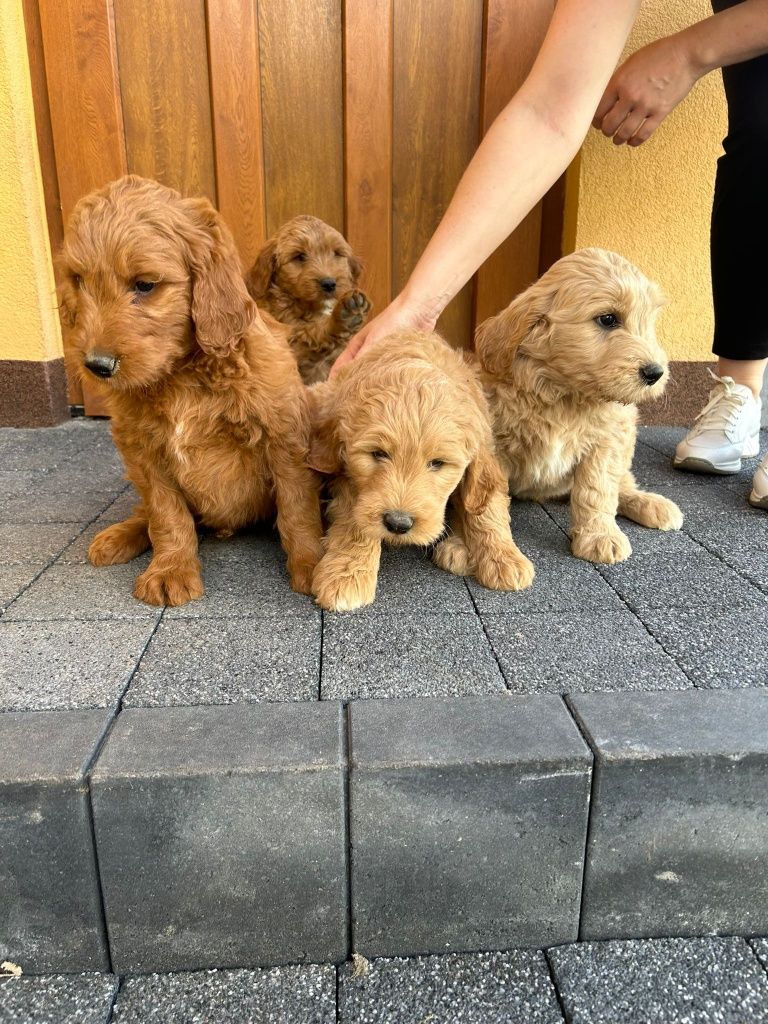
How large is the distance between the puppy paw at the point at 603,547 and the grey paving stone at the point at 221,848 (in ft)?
4.20

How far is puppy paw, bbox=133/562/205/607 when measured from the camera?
6.98ft

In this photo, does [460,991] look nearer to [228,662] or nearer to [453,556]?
[228,662]

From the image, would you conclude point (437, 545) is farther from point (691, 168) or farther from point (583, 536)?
point (691, 168)

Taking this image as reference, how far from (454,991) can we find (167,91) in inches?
168

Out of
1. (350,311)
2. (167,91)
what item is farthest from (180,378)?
(167,91)

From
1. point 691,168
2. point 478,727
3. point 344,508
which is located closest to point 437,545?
point 344,508

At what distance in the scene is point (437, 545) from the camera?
7.89 ft

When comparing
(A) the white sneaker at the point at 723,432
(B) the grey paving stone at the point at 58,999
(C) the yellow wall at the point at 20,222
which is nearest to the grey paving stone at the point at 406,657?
(B) the grey paving stone at the point at 58,999

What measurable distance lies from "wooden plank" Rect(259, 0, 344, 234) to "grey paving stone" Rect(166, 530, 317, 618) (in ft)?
7.95

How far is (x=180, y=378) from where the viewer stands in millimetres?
2113

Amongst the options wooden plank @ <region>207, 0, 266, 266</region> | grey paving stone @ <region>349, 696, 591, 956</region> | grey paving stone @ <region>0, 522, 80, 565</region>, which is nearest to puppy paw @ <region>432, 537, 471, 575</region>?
grey paving stone @ <region>349, 696, 591, 956</region>

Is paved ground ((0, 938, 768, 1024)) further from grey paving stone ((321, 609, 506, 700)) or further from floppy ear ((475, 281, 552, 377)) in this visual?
floppy ear ((475, 281, 552, 377))

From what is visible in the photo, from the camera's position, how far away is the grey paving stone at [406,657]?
1698 millimetres

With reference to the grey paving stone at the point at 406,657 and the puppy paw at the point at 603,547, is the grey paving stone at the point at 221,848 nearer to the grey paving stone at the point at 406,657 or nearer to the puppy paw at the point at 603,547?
the grey paving stone at the point at 406,657
